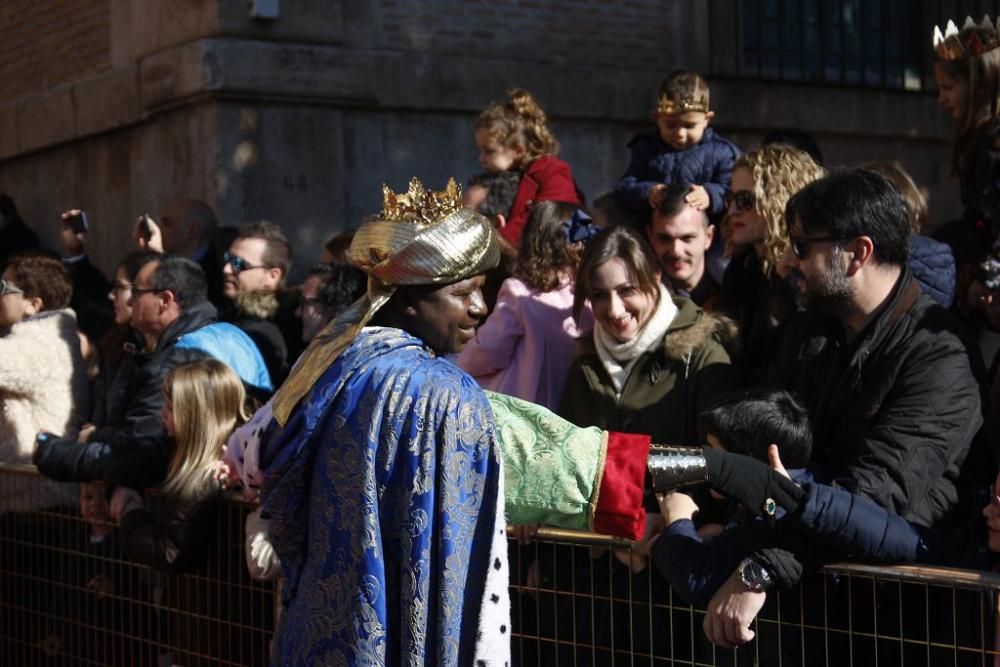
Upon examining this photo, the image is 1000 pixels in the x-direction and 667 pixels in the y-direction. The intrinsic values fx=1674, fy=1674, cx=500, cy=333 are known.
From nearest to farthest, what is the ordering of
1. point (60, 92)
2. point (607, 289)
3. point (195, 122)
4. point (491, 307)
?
point (607, 289) < point (491, 307) < point (195, 122) < point (60, 92)

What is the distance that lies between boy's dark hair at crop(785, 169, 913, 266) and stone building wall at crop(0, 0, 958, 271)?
19.5ft

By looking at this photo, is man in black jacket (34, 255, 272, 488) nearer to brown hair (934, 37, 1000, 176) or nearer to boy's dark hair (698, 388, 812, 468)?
boy's dark hair (698, 388, 812, 468)

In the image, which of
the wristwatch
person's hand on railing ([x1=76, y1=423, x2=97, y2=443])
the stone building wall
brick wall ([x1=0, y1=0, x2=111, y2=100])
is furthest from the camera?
brick wall ([x1=0, y1=0, x2=111, y2=100])

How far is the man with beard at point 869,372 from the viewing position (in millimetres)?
4316

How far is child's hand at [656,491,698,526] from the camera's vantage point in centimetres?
447

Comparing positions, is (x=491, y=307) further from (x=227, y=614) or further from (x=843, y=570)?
(x=843, y=570)

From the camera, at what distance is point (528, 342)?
6.12 meters

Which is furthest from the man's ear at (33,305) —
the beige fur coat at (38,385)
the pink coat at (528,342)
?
the pink coat at (528,342)

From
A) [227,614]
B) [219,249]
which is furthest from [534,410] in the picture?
[219,249]

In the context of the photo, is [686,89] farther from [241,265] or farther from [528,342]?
[241,265]

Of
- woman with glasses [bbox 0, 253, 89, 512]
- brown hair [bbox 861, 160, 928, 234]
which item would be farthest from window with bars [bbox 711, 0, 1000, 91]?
brown hair [bbox 861, 160, 928, 234]

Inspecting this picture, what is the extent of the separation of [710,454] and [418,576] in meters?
0.77

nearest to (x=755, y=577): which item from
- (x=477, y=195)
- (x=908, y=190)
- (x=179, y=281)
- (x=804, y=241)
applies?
(x=804, y=241)

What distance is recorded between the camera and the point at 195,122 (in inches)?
410
